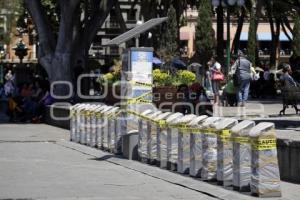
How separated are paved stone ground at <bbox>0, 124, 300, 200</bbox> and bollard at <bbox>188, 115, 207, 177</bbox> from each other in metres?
0.21

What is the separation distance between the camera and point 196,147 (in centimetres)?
1227

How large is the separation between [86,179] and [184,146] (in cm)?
173

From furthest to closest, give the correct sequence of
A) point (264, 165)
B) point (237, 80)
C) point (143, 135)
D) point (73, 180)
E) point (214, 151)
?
1. point (237, 80)
2. point (143, 135)
3. point (73, 180)
4. point (214, 151)
5. point (264, 165)

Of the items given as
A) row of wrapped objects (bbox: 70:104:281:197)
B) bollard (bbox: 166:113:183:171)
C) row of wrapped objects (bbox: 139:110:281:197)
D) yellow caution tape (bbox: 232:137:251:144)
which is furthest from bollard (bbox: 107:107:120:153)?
yellow caution tape (bbox: 232:137:251:144)

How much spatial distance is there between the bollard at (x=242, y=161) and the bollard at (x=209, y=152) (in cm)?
85

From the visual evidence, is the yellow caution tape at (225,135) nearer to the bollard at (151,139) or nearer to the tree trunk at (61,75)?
the bollard at (151,139)

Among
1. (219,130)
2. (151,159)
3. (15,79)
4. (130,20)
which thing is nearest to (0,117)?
(15,79)

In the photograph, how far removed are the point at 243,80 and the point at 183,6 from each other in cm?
2850

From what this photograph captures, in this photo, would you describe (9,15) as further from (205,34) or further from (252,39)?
(252,39)

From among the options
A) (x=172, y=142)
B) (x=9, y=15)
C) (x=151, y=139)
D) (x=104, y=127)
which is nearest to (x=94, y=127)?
(x=104, y=127)

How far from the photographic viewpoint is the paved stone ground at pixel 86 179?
35.1ft

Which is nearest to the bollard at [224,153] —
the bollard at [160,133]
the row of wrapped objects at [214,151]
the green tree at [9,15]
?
the row of wrapped objects at [214,151]

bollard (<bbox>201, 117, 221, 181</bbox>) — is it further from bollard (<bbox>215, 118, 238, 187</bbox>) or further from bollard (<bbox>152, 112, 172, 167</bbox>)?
bollard (<bbox>152, 112, 172, 167</bbox>)

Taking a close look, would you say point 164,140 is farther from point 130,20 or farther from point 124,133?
point 130,20
